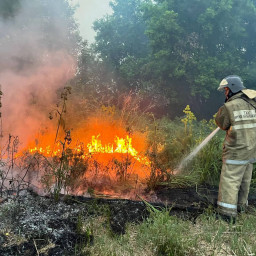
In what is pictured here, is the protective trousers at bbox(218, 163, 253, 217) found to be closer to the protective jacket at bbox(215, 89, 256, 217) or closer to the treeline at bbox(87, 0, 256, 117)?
the protective jacket at bbox(215, 89, 256, 217)

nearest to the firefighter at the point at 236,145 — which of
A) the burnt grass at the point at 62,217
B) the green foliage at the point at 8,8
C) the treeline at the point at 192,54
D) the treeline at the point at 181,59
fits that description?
the burnt grass at the point at 62,217

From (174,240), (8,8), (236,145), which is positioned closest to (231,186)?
(236,145)

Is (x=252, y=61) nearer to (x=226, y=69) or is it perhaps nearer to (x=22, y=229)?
(x=226, y=69)

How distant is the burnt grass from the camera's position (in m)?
2.80

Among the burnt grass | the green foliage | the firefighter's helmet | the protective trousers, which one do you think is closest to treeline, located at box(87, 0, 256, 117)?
the green foliage

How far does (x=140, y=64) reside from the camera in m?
18.4

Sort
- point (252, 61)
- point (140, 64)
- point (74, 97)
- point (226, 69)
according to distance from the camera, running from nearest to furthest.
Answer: point (74, 97), point (226, 69), point (252, 61), point (140, 64)

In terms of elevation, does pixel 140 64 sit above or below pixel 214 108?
above

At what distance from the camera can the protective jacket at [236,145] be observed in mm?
3848

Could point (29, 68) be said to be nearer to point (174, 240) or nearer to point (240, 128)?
point (240, 128)

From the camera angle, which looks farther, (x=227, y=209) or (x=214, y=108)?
(x=214, y=108)

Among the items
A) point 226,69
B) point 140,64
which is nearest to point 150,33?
point 140,64

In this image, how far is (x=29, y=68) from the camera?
8.46 m

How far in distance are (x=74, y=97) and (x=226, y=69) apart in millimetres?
9794
